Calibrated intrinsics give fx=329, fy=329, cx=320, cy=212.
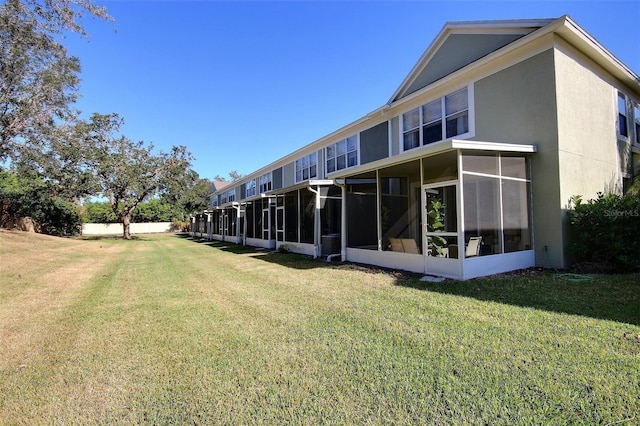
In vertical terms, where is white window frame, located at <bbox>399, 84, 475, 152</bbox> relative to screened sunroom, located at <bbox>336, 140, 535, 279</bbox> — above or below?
above

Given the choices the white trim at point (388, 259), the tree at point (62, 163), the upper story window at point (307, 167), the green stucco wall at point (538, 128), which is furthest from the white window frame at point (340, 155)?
the tree at point (62, 163)

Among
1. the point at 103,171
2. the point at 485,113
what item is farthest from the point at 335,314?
the point at 103,171

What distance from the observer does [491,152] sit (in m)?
7.64

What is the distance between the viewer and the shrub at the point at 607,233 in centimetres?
723

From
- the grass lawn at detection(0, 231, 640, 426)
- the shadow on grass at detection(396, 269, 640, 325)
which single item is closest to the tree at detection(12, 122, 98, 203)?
the grass lawn at detection(0, 231, 640, 426)

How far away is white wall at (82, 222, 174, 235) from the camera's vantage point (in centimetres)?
4056

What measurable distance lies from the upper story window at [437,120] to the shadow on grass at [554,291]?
478 cm

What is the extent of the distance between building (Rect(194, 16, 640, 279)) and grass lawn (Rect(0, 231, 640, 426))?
5.36 feet

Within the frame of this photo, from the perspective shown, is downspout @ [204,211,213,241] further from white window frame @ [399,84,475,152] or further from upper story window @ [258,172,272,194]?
white window frame @ [399,84,475,152]

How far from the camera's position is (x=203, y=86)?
18.3 meters

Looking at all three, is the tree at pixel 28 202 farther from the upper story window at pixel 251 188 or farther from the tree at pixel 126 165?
the upper story window at pixel 251 188

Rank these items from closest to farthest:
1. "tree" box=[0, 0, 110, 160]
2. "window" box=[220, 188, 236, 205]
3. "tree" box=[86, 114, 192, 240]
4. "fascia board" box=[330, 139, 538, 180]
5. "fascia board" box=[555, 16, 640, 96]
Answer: "fascia board" box=[330, 139, 538, 180] → "fascia board" box=[555, 16, 640, 96] → "tree" box=[0, 0, 110, 160] → "tree" box=[86, 114, 192, 240] → "window" box=[220, 188, 236, 205]

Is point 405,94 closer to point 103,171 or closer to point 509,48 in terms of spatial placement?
point 509,48

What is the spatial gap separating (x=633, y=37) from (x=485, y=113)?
6102 mm
